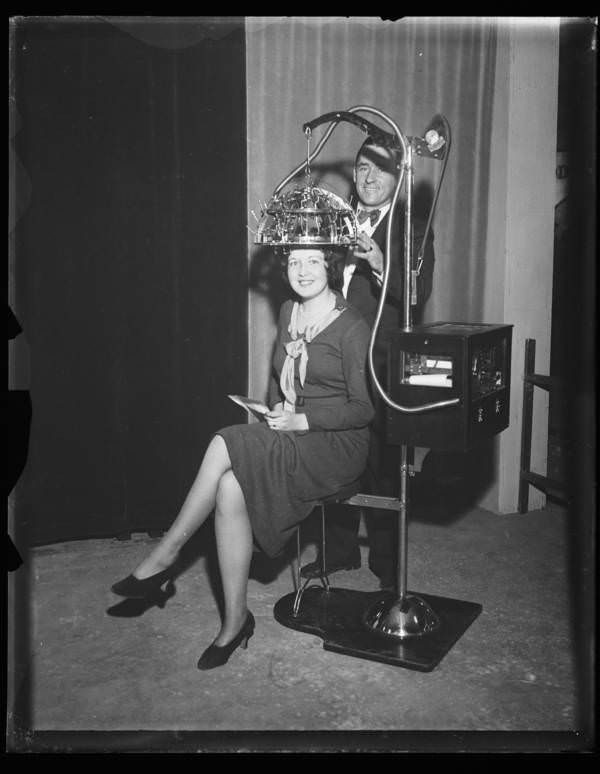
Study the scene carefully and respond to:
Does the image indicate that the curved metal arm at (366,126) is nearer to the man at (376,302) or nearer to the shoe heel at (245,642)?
the man at (376,302)

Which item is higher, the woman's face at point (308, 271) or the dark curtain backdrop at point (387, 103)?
the dark curtain backdrop at point (387, 103)

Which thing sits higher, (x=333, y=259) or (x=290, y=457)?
(x=333, y=259)

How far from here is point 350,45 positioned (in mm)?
3822

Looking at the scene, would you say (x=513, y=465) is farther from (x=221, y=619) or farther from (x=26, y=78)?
(x=26, y=78)

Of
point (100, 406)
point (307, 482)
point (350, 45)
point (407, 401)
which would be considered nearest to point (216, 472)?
point (307, 482)

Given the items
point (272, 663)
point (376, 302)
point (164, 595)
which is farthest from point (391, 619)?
point (376, 302)

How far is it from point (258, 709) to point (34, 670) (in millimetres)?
790

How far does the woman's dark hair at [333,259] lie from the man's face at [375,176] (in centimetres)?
28

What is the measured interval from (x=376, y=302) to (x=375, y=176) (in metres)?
0.48

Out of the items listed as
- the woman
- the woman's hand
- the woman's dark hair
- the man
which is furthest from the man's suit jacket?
the woman's hand

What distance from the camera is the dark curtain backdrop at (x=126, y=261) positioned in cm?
355

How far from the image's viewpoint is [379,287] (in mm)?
3252

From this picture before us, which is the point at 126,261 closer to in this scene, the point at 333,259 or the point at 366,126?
the point at 333,259

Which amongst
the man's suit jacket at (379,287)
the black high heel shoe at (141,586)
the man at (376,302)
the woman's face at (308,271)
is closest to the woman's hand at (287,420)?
the man at (376,302)
